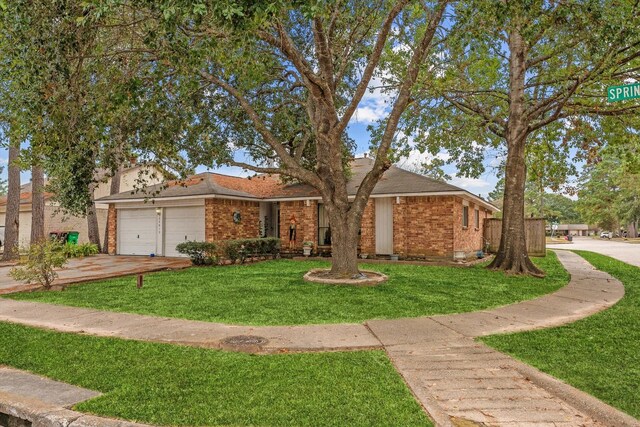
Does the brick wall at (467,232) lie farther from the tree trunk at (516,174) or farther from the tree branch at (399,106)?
the tree branch at (399,106)

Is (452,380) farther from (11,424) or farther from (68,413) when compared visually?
(11,424)

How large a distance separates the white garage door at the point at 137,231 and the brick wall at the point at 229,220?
3580mm

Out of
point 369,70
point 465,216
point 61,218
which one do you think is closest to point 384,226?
point 465,216

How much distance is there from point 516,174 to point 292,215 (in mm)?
9338

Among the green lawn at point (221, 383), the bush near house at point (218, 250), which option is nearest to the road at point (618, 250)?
the bush near house at point (218, 250)

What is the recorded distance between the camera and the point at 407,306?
7.60 meters

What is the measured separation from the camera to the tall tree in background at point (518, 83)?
8.64m

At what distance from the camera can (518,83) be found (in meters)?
13.0

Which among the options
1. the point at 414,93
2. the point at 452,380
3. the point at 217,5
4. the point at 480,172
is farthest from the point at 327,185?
the point at 480,172

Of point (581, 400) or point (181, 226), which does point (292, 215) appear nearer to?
point (181, 226)

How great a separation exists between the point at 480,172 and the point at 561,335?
44.5 feet

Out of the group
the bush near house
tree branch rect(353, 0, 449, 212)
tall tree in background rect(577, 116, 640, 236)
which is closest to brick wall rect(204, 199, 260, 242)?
the bush near house

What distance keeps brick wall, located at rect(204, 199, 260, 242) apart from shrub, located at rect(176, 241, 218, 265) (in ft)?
7.77

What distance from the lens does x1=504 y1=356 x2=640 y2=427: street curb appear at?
130 inches
